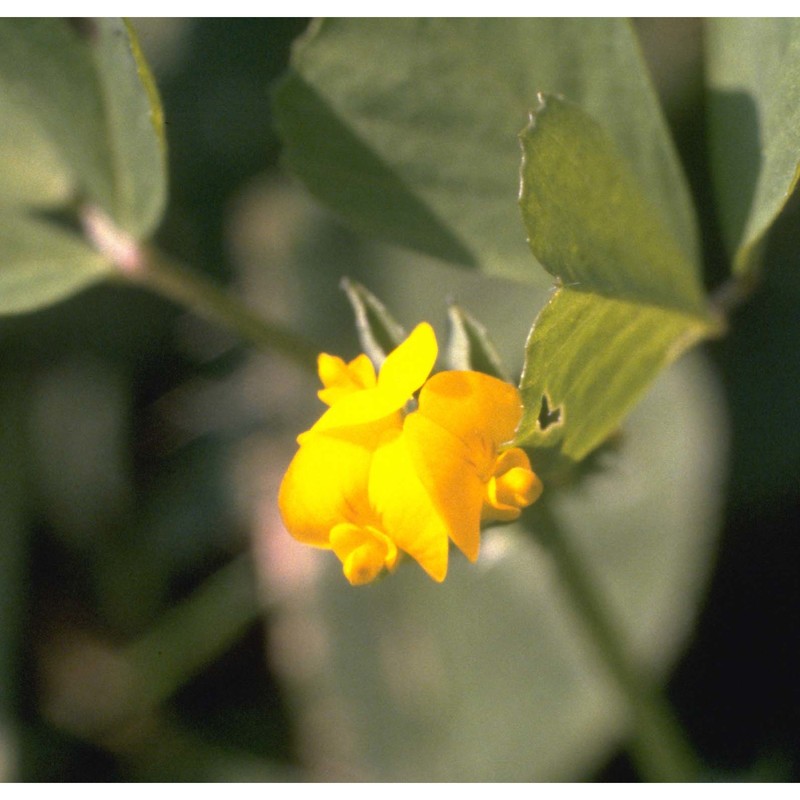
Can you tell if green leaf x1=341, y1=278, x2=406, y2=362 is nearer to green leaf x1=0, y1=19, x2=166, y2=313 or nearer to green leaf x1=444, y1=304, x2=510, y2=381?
green leaf x1=444, y1=304, x2=510, y2=381

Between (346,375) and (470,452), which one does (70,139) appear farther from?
(470,452)

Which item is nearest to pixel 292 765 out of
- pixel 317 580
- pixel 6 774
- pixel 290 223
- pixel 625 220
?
pixel 317 580

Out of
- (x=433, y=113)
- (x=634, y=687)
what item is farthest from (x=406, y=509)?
(x=634, y=687)

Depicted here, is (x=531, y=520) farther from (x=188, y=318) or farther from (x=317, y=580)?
Result: (x=188, y=318)

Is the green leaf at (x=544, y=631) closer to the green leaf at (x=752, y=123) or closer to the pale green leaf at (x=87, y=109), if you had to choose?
the green leaf at (x=752, y=123)

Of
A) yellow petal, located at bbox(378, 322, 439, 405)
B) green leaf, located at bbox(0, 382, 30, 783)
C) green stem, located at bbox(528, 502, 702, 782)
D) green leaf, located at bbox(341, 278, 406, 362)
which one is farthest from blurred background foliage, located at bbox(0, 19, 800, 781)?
yellow petal, located at bbox(378, 322, 439, 405)

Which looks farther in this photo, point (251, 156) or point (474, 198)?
point (251, 156)
